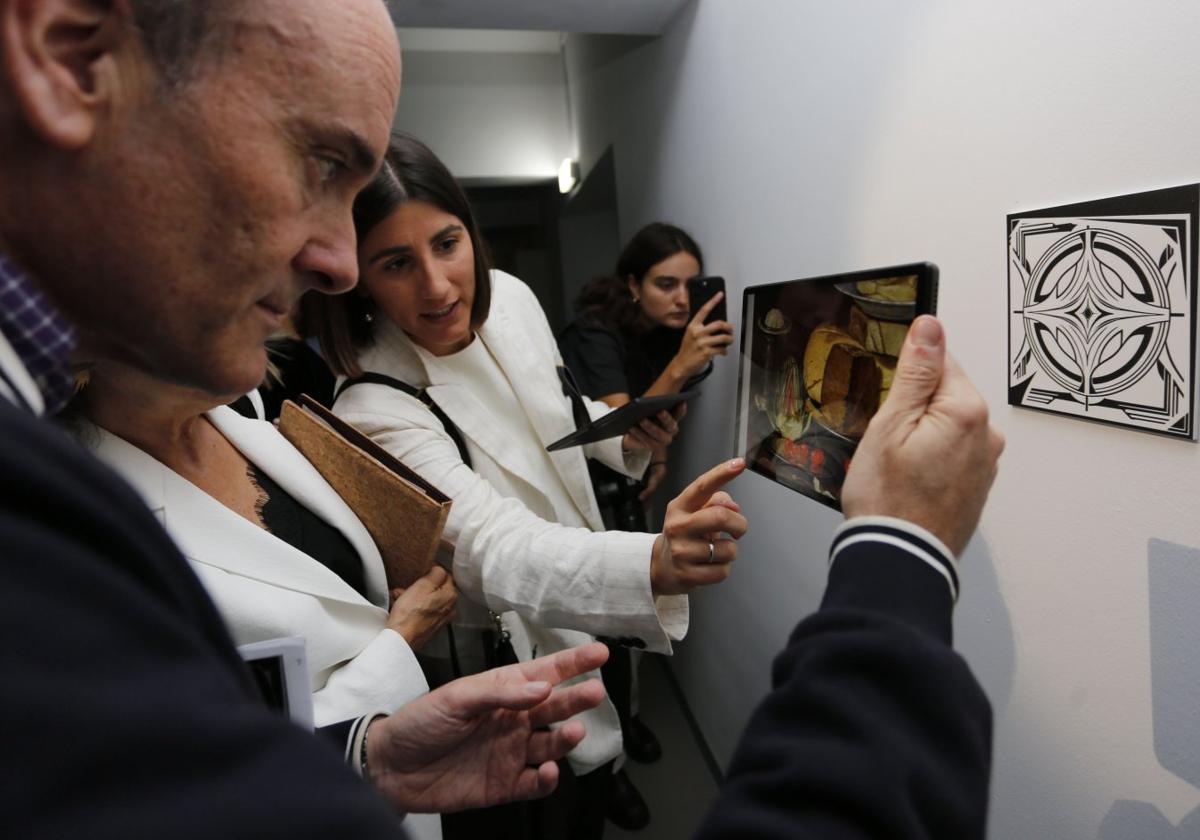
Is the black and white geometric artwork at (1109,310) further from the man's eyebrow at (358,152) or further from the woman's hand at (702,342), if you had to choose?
the man's eyebrow at (358,152)

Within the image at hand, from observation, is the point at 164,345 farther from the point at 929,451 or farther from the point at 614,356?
the point at 614,356

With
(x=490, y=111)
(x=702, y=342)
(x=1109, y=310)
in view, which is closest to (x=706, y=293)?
(x=702, y=342)

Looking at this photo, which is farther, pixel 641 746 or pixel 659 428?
pixel 641 746

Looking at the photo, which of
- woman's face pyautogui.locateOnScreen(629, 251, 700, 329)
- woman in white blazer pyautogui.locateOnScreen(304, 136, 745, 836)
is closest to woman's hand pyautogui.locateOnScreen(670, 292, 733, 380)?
woman in white blazer pyautogui.locateOnScreen(304, 136, 745, 836)

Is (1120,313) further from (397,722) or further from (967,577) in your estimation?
(397,722)

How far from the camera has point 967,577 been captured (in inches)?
35.0

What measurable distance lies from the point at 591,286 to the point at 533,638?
114 centimetres

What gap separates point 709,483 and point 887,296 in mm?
290

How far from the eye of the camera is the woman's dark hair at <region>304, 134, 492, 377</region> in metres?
1.03

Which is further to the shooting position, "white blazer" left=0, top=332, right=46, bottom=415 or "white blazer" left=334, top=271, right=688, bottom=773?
"white blazer" left=334, top=271, right=688, bottom=773

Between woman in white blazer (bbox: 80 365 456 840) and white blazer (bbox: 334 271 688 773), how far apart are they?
0.12 meters

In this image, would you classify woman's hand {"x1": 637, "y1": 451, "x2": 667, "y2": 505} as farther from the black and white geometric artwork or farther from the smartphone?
the black and white geometric artwork

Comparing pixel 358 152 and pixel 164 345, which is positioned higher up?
pixel 358 152

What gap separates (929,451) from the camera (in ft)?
1.49
